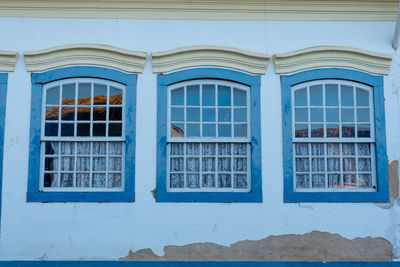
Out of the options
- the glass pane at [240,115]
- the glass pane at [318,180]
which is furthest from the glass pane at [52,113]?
the glass pane at [318,180]

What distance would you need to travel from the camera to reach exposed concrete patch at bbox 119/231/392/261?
5883mm

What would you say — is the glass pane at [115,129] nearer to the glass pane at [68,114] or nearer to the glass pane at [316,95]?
the glass pane at [68,114]

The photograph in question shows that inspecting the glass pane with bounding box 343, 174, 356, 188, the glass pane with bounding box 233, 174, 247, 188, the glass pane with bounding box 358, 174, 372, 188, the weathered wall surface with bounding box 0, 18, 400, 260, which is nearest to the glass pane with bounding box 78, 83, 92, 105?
the weathered wall surface with bounding box 0, 18, 400, 260

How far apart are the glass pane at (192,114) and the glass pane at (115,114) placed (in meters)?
0.97

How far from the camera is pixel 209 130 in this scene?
20.2 ft

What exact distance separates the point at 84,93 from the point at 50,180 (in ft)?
4.35

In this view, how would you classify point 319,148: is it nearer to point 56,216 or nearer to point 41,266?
point 56,216

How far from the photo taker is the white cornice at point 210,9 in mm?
6203

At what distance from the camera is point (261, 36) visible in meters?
6.26

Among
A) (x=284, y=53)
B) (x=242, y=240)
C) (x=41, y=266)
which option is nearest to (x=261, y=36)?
(x=284, y=53)

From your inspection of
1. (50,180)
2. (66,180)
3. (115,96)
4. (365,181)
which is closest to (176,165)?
(115,96)

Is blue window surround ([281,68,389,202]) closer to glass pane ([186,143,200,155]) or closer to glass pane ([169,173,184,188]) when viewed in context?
glass pane ([186,143,200,155])

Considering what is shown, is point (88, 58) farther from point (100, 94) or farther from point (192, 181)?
point (192, 181)

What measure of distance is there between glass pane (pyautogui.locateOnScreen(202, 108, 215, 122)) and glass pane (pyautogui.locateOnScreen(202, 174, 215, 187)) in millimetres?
805
